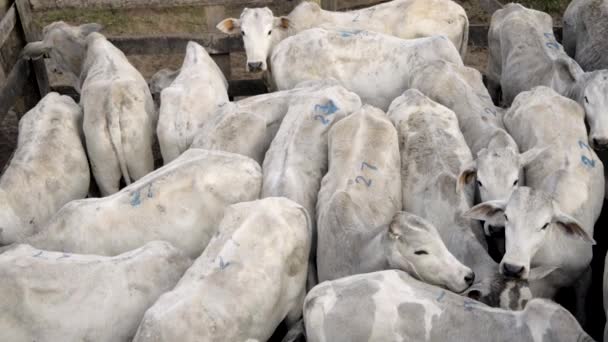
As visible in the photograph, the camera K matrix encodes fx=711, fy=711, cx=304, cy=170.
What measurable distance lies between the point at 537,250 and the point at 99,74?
395 centimetres

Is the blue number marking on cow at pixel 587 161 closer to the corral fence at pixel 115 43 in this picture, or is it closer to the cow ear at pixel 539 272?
the cow ear at pixel 539 272

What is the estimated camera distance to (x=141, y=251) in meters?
4.20

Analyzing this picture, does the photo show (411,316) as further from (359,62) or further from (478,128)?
(359,62)

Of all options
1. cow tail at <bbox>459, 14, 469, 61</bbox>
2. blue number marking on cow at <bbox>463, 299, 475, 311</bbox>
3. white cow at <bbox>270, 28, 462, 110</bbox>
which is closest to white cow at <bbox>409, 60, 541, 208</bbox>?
white cow at <bbox>270, 28, 462, 110</bbox>

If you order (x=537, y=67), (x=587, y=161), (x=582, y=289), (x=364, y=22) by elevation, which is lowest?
(x=582, y=289)

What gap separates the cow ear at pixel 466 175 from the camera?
15.3ft

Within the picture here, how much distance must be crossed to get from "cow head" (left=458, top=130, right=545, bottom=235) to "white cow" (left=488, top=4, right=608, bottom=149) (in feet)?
2.61

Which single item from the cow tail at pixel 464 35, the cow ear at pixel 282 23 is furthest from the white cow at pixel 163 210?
the cow tail at pixel 464 35

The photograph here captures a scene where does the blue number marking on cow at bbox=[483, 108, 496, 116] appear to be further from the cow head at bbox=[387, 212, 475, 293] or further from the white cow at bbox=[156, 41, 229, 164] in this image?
the white cow at bbox=[156, 41, 229, 164]

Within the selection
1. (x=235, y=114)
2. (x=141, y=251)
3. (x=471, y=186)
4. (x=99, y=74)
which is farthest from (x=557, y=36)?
(x=141, y=251)

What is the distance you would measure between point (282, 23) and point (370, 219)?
10.1 ft

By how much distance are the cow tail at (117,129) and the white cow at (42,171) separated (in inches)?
12.2

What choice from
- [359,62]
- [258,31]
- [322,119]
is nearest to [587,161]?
[322,119]

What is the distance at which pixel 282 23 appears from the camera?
23.0 ft
